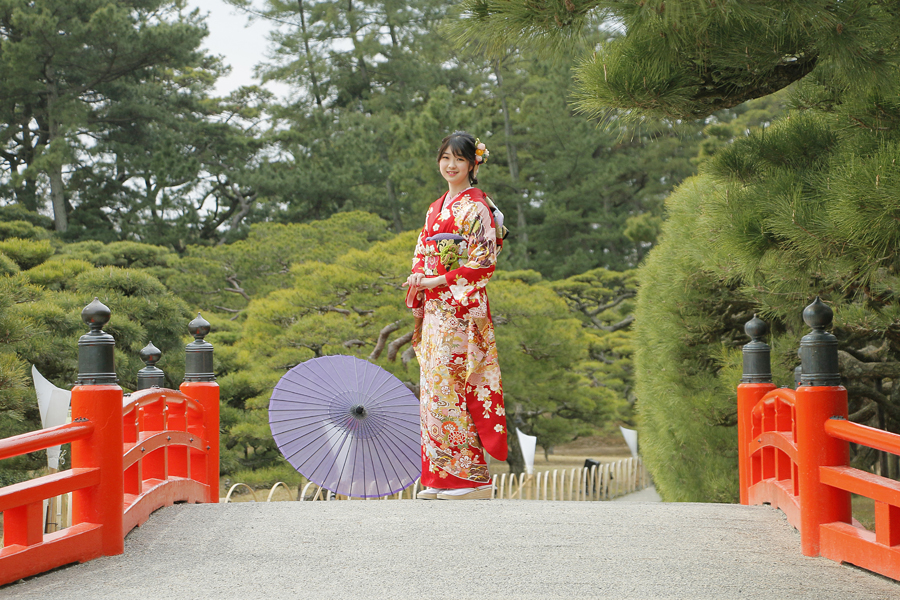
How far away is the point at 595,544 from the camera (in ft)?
9.39

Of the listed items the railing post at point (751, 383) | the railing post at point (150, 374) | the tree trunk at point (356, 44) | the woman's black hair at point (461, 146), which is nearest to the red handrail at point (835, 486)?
the railing post at point (751, 383)

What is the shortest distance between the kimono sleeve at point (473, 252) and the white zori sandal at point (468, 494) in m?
0.93

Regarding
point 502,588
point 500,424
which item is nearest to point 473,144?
point 500,424

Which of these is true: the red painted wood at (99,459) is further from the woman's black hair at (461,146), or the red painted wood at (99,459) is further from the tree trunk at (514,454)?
the tree trunk at (514,454)

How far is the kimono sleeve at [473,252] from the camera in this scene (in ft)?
13.5

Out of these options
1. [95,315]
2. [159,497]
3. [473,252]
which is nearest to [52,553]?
[95,315]

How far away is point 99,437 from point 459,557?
3.99 ft

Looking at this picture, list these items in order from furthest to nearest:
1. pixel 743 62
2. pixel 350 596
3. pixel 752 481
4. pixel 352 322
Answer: pixel 352 322 < pixel 752 481 < pixel 743 62 < pixel 350 596

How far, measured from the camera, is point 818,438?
280 centimetres

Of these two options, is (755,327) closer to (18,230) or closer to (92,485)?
(92,485)

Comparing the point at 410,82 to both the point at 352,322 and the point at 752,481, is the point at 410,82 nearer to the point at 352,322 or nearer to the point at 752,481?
the point at 352,322

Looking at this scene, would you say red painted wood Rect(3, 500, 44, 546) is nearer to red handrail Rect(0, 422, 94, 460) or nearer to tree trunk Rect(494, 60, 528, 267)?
red handrail Rect(0, 422, 94, 460)

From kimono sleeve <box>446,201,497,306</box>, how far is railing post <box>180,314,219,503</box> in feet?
4.06

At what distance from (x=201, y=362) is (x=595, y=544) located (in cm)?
228
